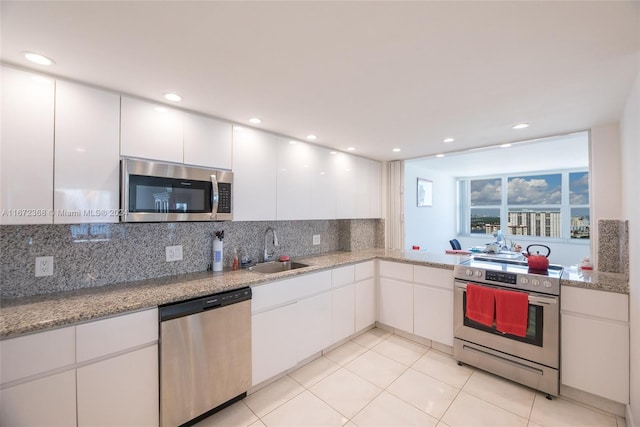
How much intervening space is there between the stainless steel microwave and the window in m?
6.69

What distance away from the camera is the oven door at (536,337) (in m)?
2.08

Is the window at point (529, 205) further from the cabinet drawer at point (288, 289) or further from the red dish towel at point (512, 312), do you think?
the cabinet drawer at point (288, 289)

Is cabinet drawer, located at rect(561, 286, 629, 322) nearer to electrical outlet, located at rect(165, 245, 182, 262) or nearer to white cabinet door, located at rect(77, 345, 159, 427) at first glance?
white cabinet door, located at rect(77, 345, 159, 427)

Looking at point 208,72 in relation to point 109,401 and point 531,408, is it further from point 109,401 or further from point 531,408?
point 531,408

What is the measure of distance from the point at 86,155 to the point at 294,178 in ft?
5.37

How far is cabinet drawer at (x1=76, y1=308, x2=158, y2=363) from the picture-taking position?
1.38m

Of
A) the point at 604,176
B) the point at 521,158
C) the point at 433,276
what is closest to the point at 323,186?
the point at 433,276

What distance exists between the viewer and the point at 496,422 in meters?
1.83

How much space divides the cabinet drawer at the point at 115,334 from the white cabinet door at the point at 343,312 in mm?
1629

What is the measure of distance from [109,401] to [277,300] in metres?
1.15

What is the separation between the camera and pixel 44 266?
1.70 m

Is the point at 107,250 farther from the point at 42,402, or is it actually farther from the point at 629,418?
the point at 629,418

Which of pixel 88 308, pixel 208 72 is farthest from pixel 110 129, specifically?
pixel 88 308

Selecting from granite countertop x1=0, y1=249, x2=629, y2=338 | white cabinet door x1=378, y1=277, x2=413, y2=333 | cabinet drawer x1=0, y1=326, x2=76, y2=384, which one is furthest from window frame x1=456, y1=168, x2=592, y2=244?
cabinet drawer x1=0, y1=326, x2=76, y2=384
